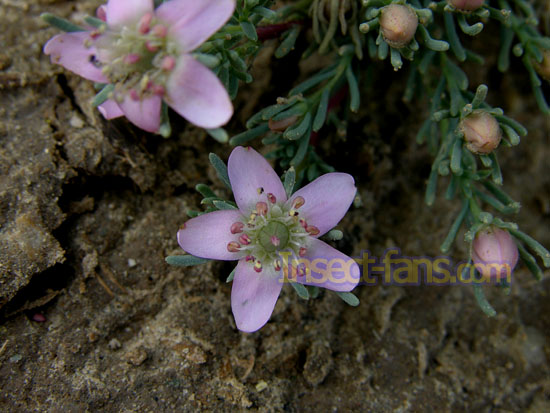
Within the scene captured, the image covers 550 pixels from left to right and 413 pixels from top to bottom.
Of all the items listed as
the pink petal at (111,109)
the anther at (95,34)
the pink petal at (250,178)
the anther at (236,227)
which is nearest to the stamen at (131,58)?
the anther at (95,34)

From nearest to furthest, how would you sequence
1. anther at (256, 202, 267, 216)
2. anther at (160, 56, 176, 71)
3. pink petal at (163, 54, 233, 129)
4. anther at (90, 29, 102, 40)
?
1. pink petal at (163, 54, 233, 129)
2. anther at (160, 56, 176, 71)
3. anther at (90, 29, 102, 40)
4. anther at (256, 202, 267, 216)

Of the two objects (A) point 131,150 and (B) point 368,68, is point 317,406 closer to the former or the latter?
(A) point 131,150

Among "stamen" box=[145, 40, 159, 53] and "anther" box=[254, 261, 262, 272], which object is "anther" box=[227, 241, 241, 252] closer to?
"anther" box=[254, 261, 262, 272]

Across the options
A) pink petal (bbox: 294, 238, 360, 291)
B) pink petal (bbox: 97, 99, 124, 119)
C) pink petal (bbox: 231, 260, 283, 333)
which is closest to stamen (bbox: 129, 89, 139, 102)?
pink petal (bbox: 97, 99, 124, 119)

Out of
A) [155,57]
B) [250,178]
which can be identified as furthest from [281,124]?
[155,57]

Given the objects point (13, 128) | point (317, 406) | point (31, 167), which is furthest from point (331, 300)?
point (13, 128)

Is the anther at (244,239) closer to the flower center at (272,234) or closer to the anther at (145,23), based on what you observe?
the flower center at (272,234)

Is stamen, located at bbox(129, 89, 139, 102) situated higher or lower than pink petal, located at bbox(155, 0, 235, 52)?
lower
